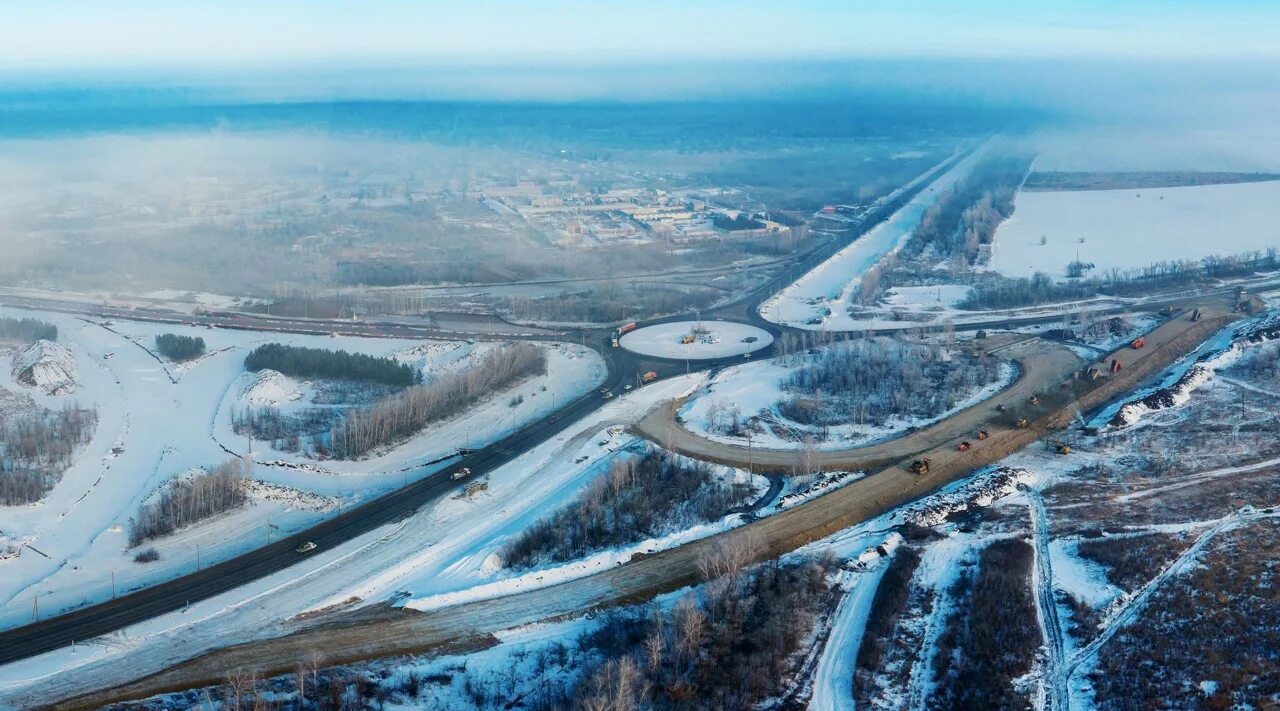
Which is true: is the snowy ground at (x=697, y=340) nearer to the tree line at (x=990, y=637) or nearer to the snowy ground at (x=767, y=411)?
the snowy ground at (x=767, y=411)

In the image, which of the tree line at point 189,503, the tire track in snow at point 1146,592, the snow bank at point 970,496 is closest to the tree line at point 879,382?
the snow bank at point 970,496

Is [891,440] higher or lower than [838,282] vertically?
lower

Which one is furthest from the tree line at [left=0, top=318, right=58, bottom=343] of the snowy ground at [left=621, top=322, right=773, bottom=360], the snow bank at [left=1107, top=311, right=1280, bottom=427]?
the snow bank at [left=1107, top=311, right=1280, bottom=427]

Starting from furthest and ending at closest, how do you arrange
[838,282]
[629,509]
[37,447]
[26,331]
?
1. [838,282]
2. [26,331]
3. [37,447]
4. [629,509]

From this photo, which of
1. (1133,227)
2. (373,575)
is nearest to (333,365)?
(373,575)

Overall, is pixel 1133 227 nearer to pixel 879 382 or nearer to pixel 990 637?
pixel 879 382
